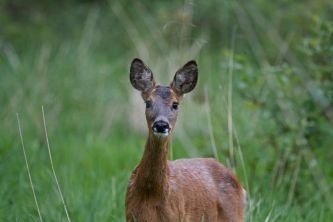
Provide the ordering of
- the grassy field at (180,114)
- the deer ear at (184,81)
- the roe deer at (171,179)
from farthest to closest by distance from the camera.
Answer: the grassy field at (180,114) < the deer ear at (184,81) < the roe deer at (171,179)

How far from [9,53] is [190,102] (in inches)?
134

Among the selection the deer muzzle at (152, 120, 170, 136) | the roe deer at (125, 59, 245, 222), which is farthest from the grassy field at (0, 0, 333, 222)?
the deer muzzle at (152, 120, 170, 136)

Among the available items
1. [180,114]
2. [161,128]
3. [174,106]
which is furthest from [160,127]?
[180,114]

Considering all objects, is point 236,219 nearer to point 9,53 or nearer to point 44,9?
point 9,53

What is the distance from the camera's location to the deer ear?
18.5 feet

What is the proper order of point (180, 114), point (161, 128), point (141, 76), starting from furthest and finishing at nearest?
point (180, 114) → point (141, 76) → point (161, 128)

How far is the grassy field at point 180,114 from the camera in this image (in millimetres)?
7082

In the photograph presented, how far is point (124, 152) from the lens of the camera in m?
9.20

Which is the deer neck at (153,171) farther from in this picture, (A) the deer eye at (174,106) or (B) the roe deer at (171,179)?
(A) the deer eye at (174,106)

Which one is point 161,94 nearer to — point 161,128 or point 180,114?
point 161,128

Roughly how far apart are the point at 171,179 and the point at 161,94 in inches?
19.6

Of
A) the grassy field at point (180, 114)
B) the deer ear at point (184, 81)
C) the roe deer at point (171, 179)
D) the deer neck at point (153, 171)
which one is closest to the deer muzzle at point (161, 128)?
the roe deer at point (171, 179)

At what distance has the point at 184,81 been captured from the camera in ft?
18.6

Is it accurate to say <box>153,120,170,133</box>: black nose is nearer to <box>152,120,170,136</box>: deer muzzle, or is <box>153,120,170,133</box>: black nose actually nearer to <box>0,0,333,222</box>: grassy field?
<box>152,120,170,136</box>: deer muzzle
